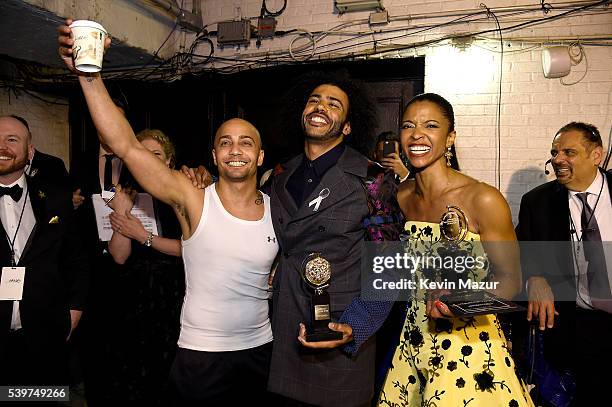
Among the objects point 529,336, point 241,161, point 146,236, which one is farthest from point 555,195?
point 146,236

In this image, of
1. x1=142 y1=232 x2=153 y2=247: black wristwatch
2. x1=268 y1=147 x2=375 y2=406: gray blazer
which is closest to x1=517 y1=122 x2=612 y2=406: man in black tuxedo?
x1=268 y1=147 x2=375 y2=406: gray blazer

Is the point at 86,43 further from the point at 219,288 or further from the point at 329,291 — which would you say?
the point at 329,291

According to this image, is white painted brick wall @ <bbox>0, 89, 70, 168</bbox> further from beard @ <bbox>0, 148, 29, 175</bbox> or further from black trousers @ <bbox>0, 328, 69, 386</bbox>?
black trousers @ <bbox>0, 328, 69, 386</bbox>

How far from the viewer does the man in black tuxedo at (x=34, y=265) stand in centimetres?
258

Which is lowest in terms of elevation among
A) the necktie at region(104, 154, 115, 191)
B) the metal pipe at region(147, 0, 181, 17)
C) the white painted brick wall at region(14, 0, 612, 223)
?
the necktie at region(104, 154, 115, 191)

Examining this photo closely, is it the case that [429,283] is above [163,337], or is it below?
above

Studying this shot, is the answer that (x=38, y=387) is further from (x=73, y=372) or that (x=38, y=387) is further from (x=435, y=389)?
(x=435, y=389)

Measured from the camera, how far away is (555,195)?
3164 millimetres

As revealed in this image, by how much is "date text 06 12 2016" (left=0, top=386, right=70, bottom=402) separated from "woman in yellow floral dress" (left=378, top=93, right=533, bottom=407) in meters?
2.03

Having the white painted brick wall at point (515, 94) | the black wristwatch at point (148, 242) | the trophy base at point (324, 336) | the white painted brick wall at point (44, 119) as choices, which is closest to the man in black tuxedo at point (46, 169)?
the black wristwatch at point (148, 242)

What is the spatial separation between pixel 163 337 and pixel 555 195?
9.19 feet

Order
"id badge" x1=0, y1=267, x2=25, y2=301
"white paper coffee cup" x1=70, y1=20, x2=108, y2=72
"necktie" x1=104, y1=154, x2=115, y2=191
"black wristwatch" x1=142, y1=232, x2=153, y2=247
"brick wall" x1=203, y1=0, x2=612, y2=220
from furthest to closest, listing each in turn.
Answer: "brick wall" x1=203, y1=0, x2=612, y2=220 → "necktie" x1=104, y1=154, x2=115, y2=191 → "black wristwatch" x1=142, y1=232, x2=153, y2=247 → "id badge" x1=0, y1=267, x2=25, y2=301 → "white paper coffee cup" x1=70, y1=20, x2=108, y2=72

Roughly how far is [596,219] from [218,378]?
8.43 feet

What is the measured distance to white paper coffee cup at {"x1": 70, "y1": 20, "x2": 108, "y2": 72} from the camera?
161cm
